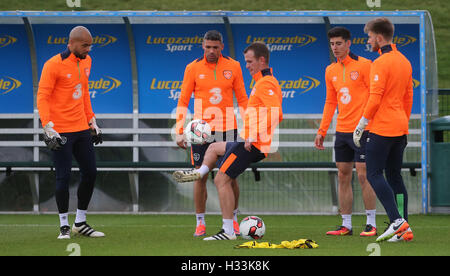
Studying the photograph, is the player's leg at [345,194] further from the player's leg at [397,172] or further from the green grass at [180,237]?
the player's leg at [397,172]

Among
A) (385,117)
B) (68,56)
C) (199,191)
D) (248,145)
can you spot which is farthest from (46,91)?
(385,117)

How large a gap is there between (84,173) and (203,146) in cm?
132

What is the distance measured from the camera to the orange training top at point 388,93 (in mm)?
7820

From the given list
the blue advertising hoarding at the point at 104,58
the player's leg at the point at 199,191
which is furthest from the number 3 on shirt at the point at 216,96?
the blue advertising hoarding at the point at 104,58

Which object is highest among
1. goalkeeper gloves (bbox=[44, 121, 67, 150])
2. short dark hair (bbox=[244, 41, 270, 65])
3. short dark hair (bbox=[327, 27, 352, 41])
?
short dark hair (bbox=[327, 27, 352, 41])

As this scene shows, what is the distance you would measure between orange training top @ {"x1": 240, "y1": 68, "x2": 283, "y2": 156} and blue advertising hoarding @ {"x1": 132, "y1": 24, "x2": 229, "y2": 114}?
174 inches

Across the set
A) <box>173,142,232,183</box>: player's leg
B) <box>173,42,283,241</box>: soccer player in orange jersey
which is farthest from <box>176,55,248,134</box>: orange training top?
<box>173,42,283,241</box>: soccer player in orange jersey

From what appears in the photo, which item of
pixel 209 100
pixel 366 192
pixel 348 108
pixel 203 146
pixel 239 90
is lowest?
pixel 366 192

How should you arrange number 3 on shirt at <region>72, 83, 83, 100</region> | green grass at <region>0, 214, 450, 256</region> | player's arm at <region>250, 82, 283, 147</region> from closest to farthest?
green grass at <region>0, 214, 450, 256</region> → player's arm at <region>250, 82, 283, 147</region> → number 3 on shirt at <region>72, 83, 83, 100</region>

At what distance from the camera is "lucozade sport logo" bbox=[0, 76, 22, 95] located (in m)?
12.6

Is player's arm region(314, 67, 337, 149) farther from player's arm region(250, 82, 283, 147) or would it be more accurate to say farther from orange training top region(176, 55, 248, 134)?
player's arm region(250, 82, 283, 147)

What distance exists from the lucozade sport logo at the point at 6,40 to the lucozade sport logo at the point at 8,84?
50 cm

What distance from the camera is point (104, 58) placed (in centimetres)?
1256

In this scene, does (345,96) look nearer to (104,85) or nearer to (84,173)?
(84,173)
